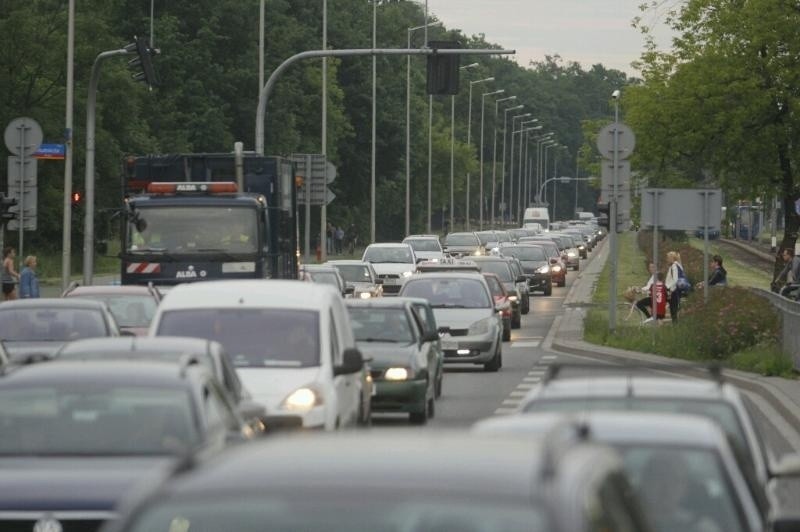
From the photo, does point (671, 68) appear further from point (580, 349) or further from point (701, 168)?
point (580, 349)

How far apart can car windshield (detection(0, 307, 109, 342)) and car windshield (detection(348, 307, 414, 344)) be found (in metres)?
3.98

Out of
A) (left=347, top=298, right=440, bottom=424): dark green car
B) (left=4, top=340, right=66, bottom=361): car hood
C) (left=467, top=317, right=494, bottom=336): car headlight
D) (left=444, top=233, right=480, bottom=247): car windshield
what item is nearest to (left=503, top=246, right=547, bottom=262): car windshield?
(left=444, top=233, right=480, bottom=247): car windshield

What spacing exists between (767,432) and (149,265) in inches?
438

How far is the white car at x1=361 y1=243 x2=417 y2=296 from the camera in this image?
179 feet

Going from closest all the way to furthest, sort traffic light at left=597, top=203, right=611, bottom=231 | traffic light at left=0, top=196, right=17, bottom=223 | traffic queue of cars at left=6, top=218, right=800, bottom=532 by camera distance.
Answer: traffic queue of cars at left=6, top=218, right=800, bottom=532 → traffic light at left=0, top=196, right=17, bottom=223 → traffic light at left=597, top=203, right=611, bottom=231

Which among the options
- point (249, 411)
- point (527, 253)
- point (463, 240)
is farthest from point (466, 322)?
point (463, 240)

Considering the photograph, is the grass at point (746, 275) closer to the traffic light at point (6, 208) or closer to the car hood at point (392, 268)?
the car hood at point (392, 268)

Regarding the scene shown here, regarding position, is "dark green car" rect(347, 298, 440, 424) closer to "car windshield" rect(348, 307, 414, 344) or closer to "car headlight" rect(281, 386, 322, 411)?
"car windshield" rect(348, 307, 414, 344)

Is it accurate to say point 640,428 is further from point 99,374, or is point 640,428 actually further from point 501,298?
point 501,298

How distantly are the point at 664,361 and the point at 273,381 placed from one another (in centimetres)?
1802

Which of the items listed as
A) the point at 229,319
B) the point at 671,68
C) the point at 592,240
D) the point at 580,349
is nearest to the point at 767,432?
the point at 229,319

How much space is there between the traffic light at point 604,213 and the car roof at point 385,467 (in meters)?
32.5

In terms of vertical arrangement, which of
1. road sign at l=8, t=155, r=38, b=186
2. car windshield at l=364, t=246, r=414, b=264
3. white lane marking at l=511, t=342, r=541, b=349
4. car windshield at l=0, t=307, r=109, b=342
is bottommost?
white lane marking at l=511, t=342, r=541, b=349

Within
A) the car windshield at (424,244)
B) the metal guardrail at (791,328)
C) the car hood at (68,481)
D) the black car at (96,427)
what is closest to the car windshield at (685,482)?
the car hood at (68,481)
